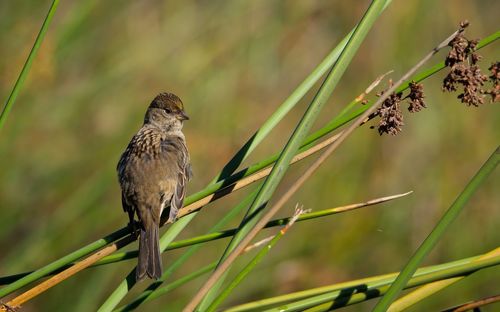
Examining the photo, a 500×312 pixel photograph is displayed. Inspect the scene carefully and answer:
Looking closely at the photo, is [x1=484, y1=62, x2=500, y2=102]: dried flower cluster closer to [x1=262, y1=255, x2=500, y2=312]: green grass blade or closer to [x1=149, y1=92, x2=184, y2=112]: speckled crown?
[x1=262, y1=255, x2=500, y2=312]: green grass blade

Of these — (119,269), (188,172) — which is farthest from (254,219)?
(119,269)

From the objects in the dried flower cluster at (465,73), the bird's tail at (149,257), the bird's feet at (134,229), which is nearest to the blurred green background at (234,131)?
the bird's feet at (134,229)

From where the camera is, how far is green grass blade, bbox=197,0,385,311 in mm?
2596

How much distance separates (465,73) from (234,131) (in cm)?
373

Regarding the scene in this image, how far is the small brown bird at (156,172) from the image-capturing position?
4.16 m

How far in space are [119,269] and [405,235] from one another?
2.24 meters

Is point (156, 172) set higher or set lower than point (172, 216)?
higher

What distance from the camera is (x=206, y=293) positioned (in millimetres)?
2588

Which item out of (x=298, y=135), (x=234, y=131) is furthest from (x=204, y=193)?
(x=234, y=131)

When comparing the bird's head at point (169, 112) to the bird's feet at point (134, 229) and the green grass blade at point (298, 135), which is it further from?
the green grass blade at point (298, 135)

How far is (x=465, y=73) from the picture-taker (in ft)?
9.37

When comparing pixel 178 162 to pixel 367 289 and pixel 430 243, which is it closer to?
pixel 367 289

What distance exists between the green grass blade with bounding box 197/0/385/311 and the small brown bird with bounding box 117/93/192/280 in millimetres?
1197

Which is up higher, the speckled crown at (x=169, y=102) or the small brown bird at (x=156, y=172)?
the speckled crown at (x=169, y=102)
